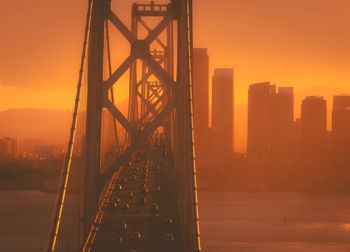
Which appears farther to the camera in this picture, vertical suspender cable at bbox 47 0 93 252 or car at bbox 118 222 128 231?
car at bbox 118 222 128 231

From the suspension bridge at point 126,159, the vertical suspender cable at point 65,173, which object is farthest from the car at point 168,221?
the vertical suspender cable at point 65,173

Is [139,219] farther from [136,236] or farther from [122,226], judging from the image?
[136,236]

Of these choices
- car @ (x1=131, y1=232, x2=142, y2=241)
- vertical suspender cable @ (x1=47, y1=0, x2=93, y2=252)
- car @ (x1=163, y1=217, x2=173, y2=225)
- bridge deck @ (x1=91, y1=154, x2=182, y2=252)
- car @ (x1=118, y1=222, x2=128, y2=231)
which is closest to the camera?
vertical suspender cable @ (x1=47, y1=0, x2=93, y2=252)

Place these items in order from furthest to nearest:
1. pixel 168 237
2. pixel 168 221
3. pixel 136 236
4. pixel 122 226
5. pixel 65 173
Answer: pixel 168 221
pixel 122 226
pixel 136 236
pixel 168 237
pixel 65 173

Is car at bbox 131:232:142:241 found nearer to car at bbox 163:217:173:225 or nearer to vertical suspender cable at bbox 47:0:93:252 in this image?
car at bbox 163:217:173:225

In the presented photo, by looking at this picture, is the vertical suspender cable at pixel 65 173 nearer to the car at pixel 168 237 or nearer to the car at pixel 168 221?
the car at pixel 168 237

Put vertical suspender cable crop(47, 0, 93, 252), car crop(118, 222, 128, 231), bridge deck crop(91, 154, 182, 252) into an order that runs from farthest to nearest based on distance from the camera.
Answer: car crop(118, 222, 128, 231), bridge deck crop(91, 154, 182, 252), vertical suspender cable crop(47, 0, 93, 252)

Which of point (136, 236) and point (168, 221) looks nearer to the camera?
point (136, 236)

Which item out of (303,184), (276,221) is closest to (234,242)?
(276,221)

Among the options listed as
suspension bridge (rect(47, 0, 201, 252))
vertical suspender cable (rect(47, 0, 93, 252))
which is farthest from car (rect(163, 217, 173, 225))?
vertical suspender cable (rect(47, 0, 93, 252))

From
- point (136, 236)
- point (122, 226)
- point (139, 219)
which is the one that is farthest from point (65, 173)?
point (139, 219)

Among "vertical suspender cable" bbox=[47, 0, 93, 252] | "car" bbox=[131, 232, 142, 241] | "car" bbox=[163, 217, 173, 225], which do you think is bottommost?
"car" bbox=[163, 217, 173, 225]
